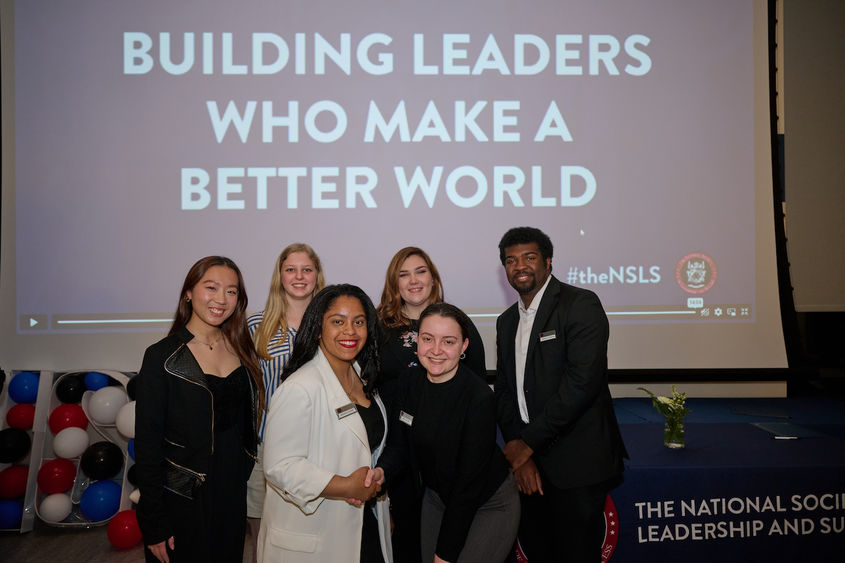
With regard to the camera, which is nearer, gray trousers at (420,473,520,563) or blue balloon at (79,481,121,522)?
gray trousers at (420,473,520,563)

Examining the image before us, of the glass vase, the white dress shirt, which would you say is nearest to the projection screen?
the glass vase

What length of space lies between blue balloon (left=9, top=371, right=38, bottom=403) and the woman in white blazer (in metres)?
3.09

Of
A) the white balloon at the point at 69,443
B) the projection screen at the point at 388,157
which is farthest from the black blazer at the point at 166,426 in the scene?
the white balloon at the point at 69,443

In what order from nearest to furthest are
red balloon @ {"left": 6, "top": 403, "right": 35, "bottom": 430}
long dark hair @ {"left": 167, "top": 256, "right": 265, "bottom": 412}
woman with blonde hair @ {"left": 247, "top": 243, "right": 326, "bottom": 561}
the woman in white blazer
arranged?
the woman in white blazer → long dark hair @ {"left": 167, "top": 256, "right": 265, "bottom": 412} → woman with blonde hair @ {"left": 247, "top": 243, "right": 326, "bottom": 561} → red balloon @ {"left": 6, "top": 403, "right": 35, "bottom": 430}

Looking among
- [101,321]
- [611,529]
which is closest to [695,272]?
[611,529]

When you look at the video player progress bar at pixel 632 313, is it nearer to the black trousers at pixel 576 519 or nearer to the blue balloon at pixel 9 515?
the black trousers at pixel 576 519

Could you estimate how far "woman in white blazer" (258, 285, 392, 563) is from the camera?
1485 mm

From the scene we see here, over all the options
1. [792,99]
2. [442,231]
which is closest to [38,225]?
[442,231]

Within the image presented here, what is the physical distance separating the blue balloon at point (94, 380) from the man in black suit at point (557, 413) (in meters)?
3.15

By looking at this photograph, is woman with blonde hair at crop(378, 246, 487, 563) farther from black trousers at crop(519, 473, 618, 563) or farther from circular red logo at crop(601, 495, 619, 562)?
circular red logo at crop(601, 495, 619, 562)

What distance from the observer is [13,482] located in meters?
3.58

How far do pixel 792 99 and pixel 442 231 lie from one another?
3.68 m

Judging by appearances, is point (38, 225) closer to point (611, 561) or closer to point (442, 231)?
point (442, 231)

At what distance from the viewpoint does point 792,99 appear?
4.76 meters
